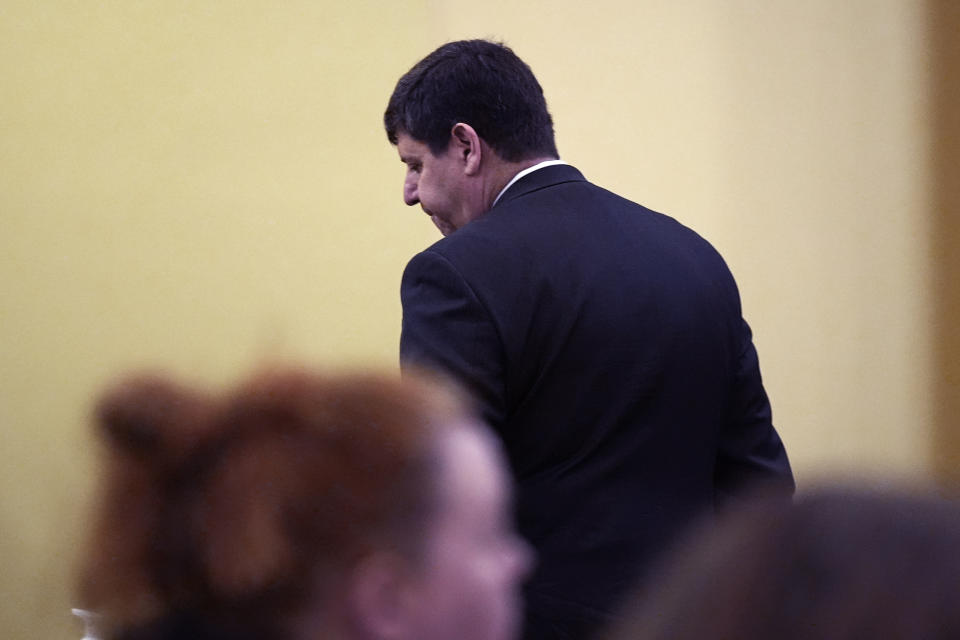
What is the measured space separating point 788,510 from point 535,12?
9.18ft

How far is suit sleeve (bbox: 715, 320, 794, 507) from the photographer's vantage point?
190 centimetres

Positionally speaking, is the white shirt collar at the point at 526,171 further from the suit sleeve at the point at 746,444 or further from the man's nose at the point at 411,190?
the suit sleeve at the point at 746,444

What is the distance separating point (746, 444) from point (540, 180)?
1.75 feet

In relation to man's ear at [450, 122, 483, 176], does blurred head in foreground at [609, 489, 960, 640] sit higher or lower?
lower

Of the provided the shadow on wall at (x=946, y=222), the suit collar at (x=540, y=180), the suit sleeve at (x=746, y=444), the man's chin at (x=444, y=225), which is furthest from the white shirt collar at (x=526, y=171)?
the shadow on wall at (x=946, y=222)

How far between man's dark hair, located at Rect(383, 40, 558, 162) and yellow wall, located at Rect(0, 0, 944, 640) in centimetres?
42

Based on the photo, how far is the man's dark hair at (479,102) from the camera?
1.95m

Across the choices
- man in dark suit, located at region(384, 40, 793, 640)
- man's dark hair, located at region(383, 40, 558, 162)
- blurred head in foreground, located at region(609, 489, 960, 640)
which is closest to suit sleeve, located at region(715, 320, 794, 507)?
man in dark suit, located at region(384, 40, 793, 640)

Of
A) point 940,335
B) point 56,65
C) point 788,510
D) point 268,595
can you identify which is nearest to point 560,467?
point 268,595

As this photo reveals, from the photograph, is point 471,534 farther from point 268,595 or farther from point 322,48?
point 322,48

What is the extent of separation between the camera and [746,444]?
192cm

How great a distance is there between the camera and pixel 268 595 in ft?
2.43

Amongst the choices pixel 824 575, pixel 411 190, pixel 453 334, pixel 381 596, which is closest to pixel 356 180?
pixel 411 190

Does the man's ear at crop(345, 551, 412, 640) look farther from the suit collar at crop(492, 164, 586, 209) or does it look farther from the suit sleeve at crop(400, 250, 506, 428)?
the suit collar at crop(492, 164, 586, 209)
